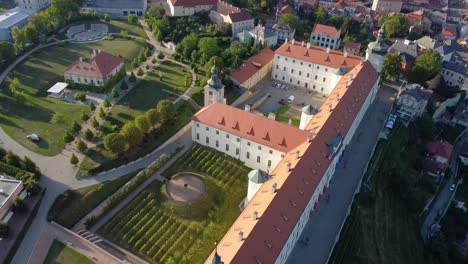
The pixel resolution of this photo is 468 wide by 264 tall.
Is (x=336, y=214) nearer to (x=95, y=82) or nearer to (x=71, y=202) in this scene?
(x=71, y=202)

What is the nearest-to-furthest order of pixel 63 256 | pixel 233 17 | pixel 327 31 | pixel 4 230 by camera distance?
1. pixel 63 256
2. pixel 4 230
3. pixel 327 31
4. pixel 233 17

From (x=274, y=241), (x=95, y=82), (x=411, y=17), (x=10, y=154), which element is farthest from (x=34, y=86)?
(x=411, y=17)

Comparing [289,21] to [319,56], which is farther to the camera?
[289,21]

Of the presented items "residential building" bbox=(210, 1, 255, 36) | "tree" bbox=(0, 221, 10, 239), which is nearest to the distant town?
"residential building" bbox=(210, 1, 255, 36)

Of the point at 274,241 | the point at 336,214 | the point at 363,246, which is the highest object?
the point at 274,241

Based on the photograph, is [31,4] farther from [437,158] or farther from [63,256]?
[437,158]

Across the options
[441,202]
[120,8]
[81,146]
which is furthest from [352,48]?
[81,146]
